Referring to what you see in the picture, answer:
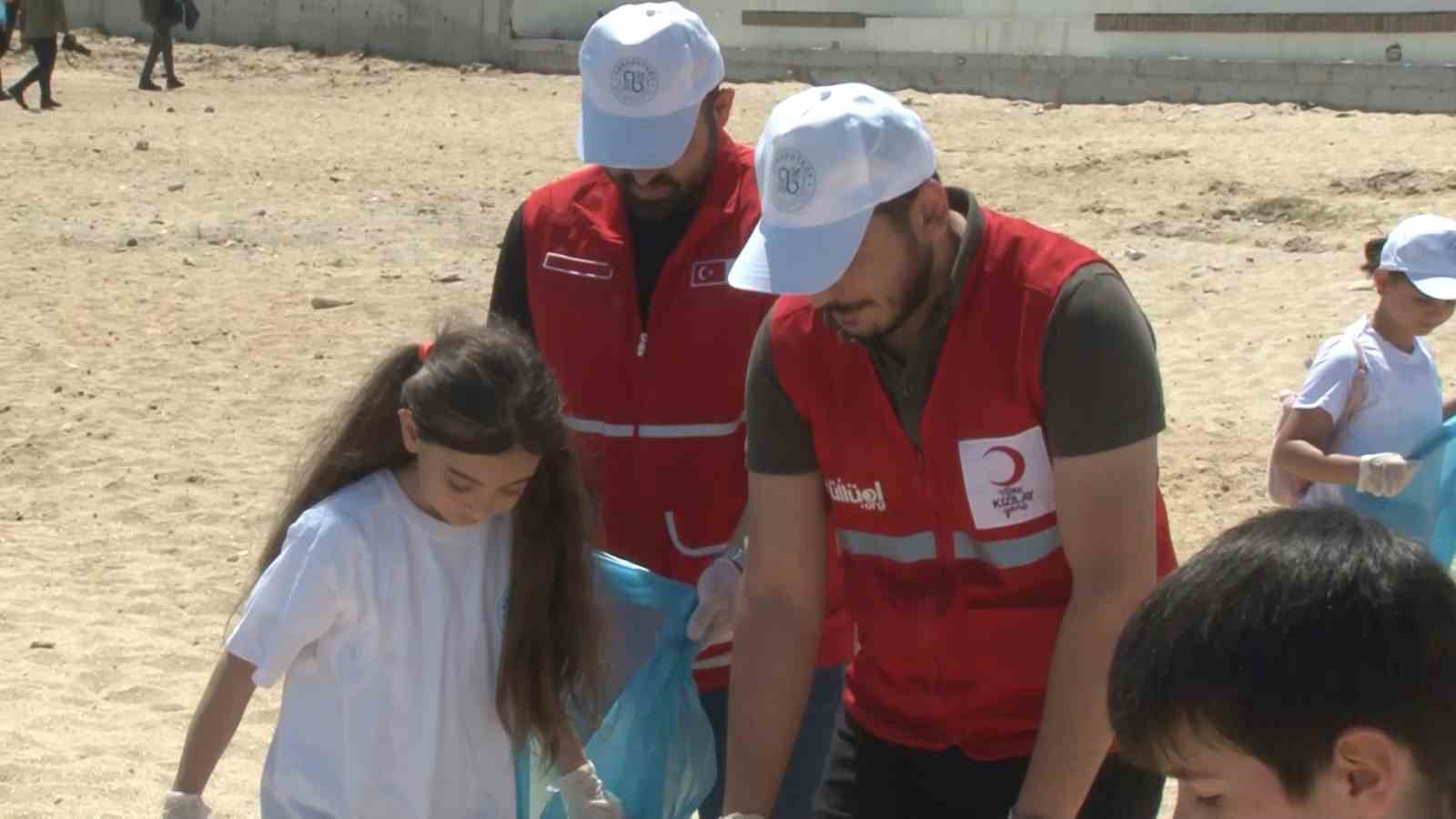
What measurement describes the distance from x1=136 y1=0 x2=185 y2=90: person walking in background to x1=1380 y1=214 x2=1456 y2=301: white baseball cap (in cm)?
1948

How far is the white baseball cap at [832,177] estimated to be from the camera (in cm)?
247

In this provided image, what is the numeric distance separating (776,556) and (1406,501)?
250 cm

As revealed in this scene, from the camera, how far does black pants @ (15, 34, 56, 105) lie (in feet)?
68.8

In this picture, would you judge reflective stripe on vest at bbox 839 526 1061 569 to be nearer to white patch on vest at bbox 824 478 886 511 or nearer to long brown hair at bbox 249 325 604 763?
white patch on vest at bbox 824 478 886 511

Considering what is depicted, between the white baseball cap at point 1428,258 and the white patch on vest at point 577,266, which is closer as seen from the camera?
the white patch on vest at point 577,266

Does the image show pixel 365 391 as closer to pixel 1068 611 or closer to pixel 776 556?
pixel 776 556

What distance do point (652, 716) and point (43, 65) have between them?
19.4 metres

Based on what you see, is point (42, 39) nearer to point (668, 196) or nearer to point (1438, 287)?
A: point (1438, 287)

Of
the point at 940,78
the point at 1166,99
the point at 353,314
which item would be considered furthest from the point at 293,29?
the point at 353,314

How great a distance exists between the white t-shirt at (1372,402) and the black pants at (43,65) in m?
18.2

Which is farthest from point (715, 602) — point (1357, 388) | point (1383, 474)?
point (1357, 388)

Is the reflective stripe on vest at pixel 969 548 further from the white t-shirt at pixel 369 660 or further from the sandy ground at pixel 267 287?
the sandy ground at pixel 267 287

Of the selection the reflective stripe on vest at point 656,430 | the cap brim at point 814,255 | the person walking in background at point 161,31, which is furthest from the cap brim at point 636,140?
the person walking in background at point 161,31

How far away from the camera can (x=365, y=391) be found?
314 cm
